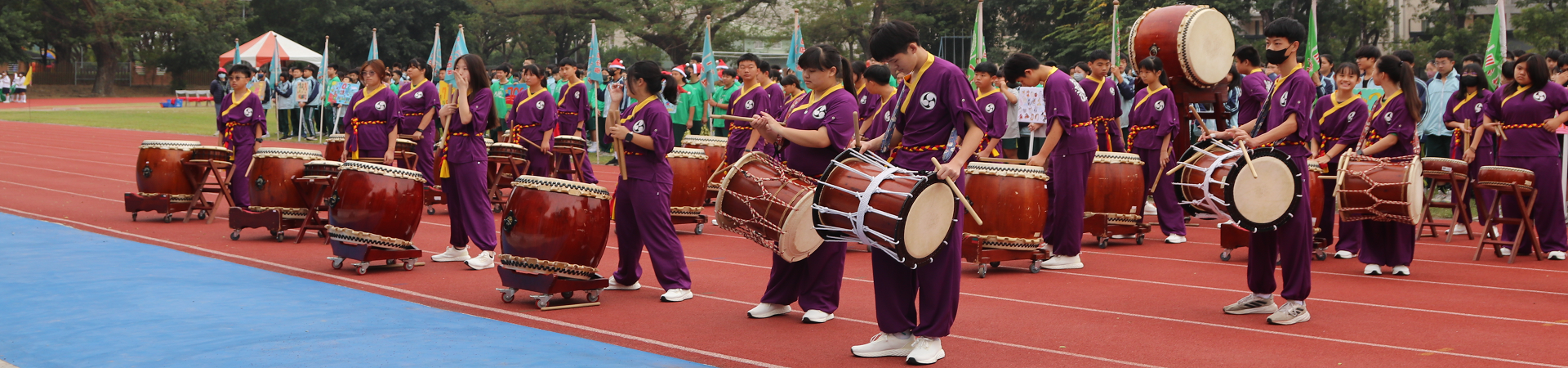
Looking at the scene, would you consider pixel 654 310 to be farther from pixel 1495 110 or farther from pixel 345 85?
pixel 345 85

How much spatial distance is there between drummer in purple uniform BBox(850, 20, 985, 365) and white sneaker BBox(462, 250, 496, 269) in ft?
11.8

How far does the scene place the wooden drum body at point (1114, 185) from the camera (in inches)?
372

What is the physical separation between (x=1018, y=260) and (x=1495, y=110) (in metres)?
4.07

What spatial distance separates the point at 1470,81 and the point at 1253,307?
Result: 4.74 m

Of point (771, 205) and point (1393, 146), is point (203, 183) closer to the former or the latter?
point (771, 205)

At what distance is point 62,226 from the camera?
10.4 metres

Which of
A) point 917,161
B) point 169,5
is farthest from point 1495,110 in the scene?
point 169,5

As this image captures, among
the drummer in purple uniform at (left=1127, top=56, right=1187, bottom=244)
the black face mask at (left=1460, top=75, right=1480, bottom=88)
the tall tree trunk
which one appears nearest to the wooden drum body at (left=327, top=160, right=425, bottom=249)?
the drummer in purple uniform at (left=1127, top=56, right=1187, bottom=244)

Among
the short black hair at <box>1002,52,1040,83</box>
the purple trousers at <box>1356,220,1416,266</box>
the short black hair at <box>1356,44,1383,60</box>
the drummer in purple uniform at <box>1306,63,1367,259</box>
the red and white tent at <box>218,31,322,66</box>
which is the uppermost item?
the red and white tent at <box>218,31,322,66</box>

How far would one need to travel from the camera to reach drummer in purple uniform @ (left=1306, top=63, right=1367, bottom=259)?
8180mm

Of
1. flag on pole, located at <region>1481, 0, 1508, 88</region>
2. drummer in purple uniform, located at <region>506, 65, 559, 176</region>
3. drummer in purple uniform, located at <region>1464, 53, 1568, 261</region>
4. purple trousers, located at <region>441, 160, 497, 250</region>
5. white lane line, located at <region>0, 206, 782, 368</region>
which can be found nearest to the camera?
white lane line, located at <region>0, 206, 782, 368</region>

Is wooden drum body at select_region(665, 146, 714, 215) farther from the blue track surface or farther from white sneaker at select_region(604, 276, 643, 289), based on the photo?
the blue track surface

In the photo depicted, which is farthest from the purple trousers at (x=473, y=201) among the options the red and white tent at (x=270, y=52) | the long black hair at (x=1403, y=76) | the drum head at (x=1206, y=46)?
the red and white tent at (x=270, y=52)

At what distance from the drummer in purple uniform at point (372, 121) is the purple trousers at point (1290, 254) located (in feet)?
21.6
